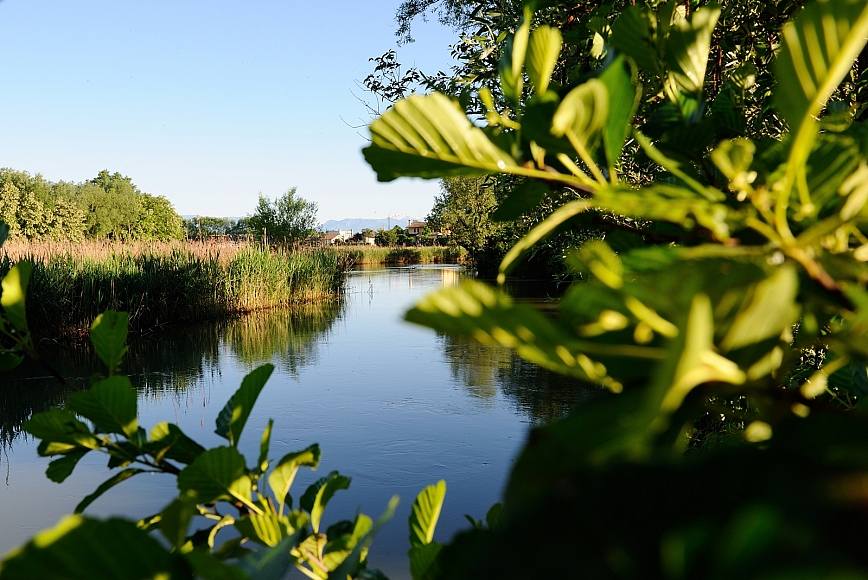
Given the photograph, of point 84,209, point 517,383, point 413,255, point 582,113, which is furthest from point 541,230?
point 84,209

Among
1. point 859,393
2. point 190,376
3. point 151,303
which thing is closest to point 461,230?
point 151,303

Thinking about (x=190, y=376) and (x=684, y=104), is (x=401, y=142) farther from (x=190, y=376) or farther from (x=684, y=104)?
(x=190, y=376)

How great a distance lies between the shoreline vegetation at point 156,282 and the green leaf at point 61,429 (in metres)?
7.92

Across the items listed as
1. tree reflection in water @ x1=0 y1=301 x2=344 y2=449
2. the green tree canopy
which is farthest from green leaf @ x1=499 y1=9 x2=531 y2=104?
the green tree canopy

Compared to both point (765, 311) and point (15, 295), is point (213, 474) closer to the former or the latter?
point (15, 295)

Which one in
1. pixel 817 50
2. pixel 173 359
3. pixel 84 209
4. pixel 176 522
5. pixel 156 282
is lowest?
pixel 173 359

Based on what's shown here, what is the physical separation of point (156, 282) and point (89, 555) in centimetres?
1176

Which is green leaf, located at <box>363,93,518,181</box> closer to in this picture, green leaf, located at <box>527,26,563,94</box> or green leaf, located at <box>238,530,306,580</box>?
green leaf, located at <box>527,26,563,94</box>

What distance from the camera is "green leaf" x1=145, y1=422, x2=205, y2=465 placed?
51 cm

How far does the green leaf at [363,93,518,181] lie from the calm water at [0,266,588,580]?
286 centimetres

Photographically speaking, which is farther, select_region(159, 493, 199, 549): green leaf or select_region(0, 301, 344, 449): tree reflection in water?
select_region(0, 301, 344, 449): tree reflection in water

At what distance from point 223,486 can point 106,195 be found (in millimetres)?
51366

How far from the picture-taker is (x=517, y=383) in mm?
7516

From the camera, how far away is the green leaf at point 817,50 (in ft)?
0.76
